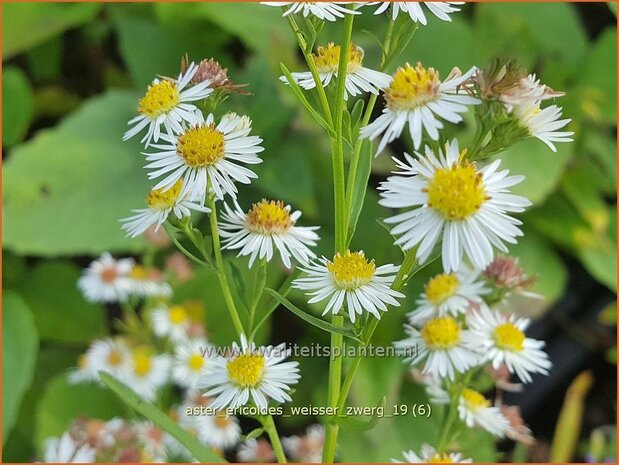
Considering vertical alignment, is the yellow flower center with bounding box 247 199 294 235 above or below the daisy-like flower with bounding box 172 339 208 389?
below

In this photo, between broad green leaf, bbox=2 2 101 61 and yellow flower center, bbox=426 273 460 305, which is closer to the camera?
yellow flower center, bbox=426 273 460 305

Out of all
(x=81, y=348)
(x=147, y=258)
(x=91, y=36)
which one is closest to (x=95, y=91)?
(x=91, y=36)

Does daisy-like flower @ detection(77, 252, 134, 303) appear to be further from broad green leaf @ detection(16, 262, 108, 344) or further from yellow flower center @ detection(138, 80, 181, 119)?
yellow flower center @ detection(138, 80, 181, 119)

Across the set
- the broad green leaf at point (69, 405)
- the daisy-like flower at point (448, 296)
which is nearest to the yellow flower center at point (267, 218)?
the daisy-like flower at point (448, 296)

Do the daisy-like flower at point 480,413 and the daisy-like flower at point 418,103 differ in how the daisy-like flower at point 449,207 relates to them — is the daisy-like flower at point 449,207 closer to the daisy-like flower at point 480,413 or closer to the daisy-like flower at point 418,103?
the daisy-like flower at point 418,103

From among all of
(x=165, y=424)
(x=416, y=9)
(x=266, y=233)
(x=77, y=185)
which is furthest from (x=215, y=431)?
(x=77, y=185)

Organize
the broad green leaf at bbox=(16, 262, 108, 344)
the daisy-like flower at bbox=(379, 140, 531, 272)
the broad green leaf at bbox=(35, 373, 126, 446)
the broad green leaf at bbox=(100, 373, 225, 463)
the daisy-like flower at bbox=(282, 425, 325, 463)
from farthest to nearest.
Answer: the broad green leaf at bbox=(16, 262, 108, 344) < the broad green leaf at bbox=(35, 373, 126, 446) < the daisy-like flower at bbox=(282, 425, 325, 463) < the broad green leaf at bbox=(100, 373, 225, 463) < the daisy-like flower at bbox=(379, 140, 531, 272)

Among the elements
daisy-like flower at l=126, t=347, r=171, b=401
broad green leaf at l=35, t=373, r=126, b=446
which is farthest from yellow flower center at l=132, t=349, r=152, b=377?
broad green leaf at l=35, t=373, r=126, b=446

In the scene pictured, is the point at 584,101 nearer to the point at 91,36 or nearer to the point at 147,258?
the point at 147,258
